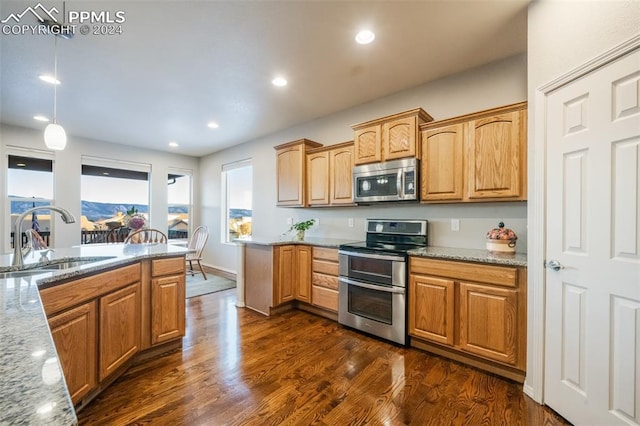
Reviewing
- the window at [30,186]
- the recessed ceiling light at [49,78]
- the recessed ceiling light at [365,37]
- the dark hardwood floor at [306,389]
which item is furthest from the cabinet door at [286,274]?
the window at [30,186]

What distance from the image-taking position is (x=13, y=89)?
10.1 feet

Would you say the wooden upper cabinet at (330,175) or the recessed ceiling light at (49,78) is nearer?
the recessed ceiling light at (49,78)

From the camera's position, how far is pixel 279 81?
2.98 metres

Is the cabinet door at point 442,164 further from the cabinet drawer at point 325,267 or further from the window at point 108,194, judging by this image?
the window at point 108,194

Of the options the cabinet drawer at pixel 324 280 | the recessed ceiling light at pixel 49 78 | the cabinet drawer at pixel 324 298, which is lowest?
the cabinet drawer at pixel 324 298

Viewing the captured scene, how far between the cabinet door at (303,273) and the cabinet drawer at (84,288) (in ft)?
5.90

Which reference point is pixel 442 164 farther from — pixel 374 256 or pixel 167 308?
pixel 167 308

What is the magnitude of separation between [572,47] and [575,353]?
1783 mm

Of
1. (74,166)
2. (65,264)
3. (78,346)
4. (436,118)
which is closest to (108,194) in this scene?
(74,166)

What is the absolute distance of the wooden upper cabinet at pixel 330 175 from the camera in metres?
3.42

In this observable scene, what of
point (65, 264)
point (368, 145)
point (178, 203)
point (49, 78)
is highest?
point (49, 78)

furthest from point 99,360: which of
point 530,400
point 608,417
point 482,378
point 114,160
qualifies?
point 114,160

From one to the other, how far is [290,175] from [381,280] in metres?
2.03

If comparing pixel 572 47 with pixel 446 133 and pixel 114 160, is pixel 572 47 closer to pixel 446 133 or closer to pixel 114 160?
pixel 446 133
